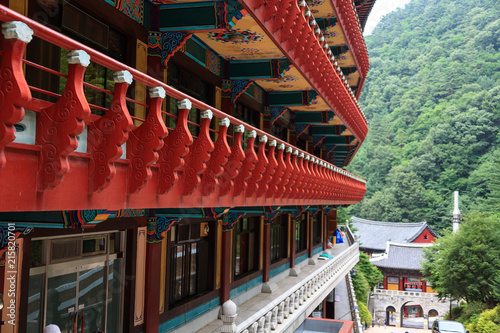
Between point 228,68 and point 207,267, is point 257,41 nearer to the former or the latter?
point 228,68

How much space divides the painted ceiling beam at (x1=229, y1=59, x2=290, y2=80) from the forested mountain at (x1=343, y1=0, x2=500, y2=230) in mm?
48925

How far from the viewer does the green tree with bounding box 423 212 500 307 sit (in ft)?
131

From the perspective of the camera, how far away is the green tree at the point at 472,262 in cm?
3994

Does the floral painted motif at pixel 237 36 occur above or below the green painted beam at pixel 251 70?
above

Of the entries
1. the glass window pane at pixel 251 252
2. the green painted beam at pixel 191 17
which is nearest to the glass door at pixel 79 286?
the green painted beam at pixel 191 17

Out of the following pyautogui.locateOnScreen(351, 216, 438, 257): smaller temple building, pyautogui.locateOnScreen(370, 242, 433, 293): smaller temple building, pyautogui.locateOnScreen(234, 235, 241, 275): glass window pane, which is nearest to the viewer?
pyautogui.locateOnScreen(234, 235, 241, 275): glass window pane

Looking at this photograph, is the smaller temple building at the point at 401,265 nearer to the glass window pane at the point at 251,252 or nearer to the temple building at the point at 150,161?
the temple building at the point at 150,161

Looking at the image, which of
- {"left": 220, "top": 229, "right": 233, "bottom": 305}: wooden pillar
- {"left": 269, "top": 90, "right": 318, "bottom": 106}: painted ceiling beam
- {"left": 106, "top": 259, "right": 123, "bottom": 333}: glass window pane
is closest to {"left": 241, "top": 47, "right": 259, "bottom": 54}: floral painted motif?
{"left": 269, "top": 90, "right": 318, "bottom": 106}: painted ceiling beam

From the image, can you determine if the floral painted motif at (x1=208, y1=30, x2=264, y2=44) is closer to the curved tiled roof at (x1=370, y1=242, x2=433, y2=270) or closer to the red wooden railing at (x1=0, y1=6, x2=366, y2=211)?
the red wooden railing at (x1=0, y1=6, x2=366, y2=211)

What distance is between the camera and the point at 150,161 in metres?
5.13

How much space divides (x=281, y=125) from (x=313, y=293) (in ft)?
22.0

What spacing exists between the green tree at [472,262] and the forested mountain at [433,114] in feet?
43.0

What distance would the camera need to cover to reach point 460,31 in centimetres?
14500

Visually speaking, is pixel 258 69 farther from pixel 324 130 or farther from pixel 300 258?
pixel 300 258
